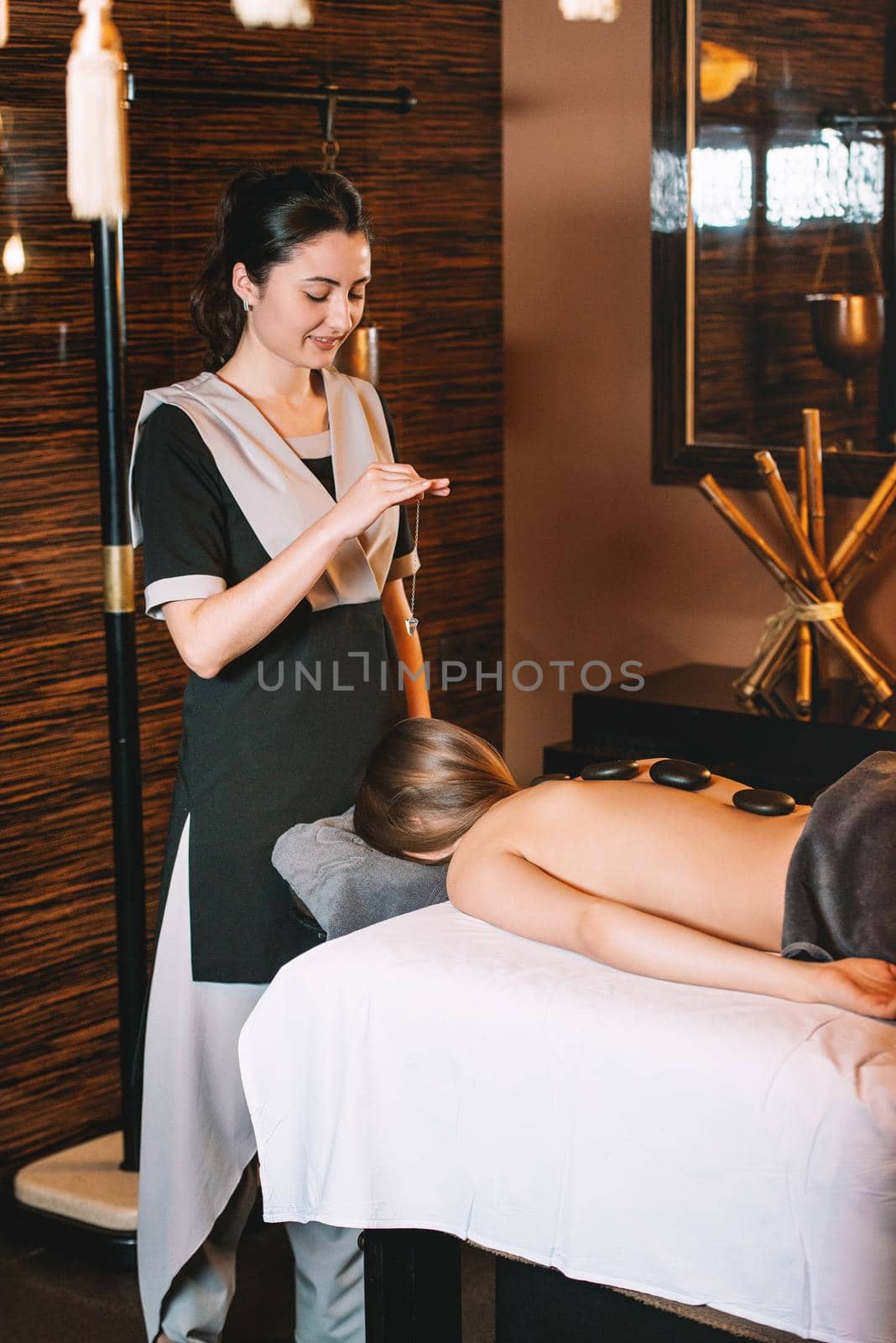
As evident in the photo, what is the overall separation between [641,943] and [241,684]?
692mm

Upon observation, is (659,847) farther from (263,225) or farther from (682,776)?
Answer: (263,225)

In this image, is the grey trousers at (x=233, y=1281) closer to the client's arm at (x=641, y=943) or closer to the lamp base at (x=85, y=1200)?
the lamp base at (x=85, y=1200)

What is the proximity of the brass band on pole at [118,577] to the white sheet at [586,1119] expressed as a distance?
34.9 inches

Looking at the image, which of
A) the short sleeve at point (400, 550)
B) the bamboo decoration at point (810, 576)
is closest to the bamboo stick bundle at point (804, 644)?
the bamboo decoration at point (810, 576)

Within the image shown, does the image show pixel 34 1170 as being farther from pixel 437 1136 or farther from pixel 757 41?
pixel 757 41

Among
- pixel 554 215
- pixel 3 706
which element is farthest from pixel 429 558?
pixel 3 706

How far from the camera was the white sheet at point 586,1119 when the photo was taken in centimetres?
116

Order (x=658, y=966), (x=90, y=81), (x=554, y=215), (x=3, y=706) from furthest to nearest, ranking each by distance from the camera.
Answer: (x=554, y=215), (x=3, y=706), (x=90, y=81), (x=658, y=966)

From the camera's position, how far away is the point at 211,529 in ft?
5.98

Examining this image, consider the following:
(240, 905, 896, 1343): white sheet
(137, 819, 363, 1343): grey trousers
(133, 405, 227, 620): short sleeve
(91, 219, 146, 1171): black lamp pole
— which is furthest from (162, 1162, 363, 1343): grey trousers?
(133, 405, 227, 620): short sleeve

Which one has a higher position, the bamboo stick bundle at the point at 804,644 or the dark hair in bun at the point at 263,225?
the dark hair in bun at the point at 263,225

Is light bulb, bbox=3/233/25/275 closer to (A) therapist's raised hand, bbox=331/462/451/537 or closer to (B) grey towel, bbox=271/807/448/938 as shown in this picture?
(A) therapist's raised hand, bbox=331/462/451/537

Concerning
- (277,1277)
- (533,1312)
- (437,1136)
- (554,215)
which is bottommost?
(277,1277)

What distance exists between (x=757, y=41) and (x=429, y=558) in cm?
117
